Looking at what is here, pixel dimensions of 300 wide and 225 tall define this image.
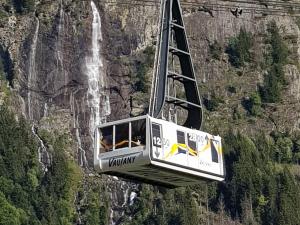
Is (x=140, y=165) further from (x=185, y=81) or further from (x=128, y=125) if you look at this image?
(x=185, y=81)

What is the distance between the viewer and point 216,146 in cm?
8831

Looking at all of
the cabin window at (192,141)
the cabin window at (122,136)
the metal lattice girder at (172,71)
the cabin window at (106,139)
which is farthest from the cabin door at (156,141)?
the metal lattice girder at (172,71)

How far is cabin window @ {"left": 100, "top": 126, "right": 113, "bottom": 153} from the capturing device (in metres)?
84.8

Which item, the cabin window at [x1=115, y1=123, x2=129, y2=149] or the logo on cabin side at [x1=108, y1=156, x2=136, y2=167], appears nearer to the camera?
the logo on cabin side at [x1=108, y1=156, x2=136, y2=167]

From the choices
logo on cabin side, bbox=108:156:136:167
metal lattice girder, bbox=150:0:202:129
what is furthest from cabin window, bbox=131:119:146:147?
metal lattice girder, bbox=150:0:202:129

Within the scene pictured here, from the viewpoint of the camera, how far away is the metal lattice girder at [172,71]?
89.1 meters

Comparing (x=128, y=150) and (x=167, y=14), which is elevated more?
(x=167, y=14)

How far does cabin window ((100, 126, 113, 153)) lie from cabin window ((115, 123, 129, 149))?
1.36 feet

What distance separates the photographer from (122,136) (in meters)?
84.2

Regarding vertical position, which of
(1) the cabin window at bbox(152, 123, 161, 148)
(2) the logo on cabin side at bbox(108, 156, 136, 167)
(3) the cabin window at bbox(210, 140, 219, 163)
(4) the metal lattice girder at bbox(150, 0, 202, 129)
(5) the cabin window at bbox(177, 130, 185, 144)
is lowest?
(3) the cabin window at bbox(210, 140, 219, 163)

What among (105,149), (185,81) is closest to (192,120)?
(185,81)

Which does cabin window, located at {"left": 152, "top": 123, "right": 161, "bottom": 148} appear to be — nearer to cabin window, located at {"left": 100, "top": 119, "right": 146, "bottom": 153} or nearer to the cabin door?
the cabin door

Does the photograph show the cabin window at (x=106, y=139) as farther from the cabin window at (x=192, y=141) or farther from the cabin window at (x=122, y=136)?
the cabin window at (x=192, y=141)

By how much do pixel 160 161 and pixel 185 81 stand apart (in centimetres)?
989
